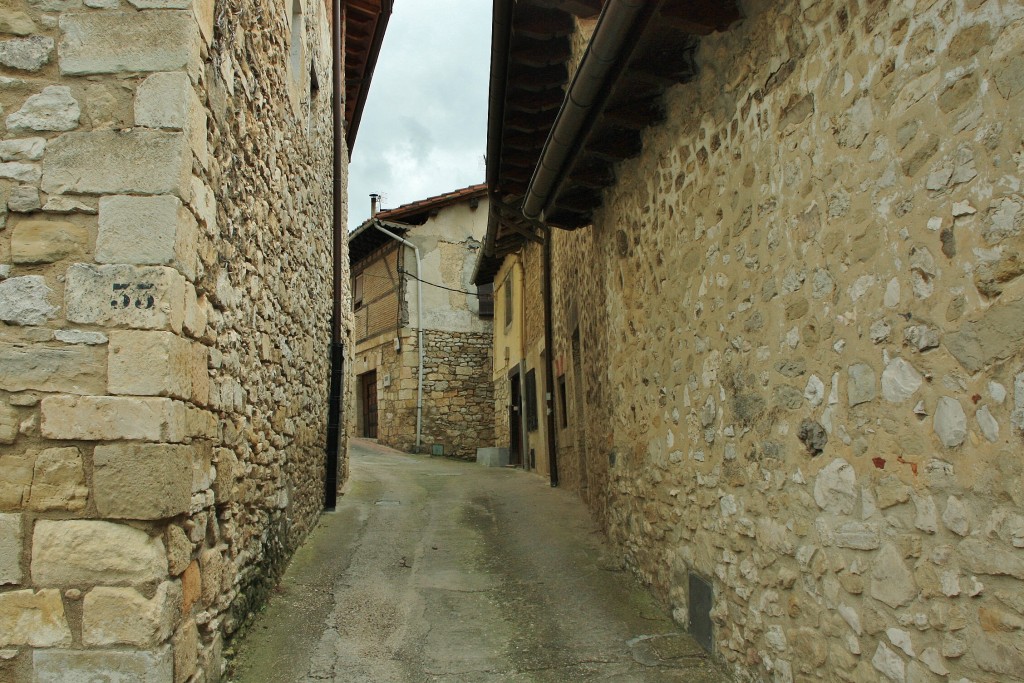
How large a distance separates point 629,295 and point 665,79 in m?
1.62

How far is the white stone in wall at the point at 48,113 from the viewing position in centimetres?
291

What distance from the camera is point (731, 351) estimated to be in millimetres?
3500

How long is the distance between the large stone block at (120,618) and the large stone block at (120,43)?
2049mm

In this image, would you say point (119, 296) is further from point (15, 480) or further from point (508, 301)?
point (508, 301)

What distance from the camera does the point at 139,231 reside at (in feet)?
9.36

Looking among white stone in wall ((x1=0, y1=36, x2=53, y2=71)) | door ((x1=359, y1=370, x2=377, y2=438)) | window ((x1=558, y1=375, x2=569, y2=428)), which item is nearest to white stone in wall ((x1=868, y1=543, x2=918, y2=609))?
white stone in wall ((x1=0, y1=36, x2=53, y2=71))

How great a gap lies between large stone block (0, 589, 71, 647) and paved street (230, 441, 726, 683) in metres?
1.08

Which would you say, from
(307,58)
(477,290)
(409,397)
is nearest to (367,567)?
(307,58)

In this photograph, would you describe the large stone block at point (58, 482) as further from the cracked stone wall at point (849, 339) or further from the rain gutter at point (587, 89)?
the rain gutter at point (587, 89)

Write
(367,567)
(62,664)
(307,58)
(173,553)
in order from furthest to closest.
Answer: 1. (307,58)
2. (367,567)
3. (173,553)
4. (62,664)

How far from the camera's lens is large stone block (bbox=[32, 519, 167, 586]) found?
8.87 feet

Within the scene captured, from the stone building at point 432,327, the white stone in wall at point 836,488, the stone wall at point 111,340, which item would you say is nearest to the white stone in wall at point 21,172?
the stone wall at point 111,340

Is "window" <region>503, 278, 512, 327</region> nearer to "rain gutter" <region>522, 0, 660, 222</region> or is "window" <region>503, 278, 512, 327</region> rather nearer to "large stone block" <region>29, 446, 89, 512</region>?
"rain gutter" <region>522, 0, 660, 222</region>

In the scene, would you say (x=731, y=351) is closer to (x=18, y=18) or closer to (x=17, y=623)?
(x=17, y=623)
